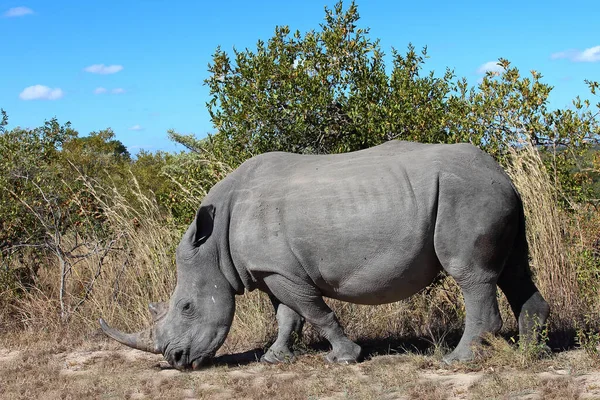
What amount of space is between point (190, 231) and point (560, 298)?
356 centimetres

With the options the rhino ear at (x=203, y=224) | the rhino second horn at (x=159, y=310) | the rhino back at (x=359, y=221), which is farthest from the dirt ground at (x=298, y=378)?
the rhino ear at (x=203, y=224)

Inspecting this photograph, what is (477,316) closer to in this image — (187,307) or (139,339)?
(187,307)

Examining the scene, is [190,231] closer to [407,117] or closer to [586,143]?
[407,117]

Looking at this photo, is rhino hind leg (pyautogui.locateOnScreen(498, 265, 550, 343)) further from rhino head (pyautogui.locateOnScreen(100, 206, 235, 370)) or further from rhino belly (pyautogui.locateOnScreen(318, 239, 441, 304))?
rhino head (pyautogui.locateOnScreen(100, 206, 235, 370))

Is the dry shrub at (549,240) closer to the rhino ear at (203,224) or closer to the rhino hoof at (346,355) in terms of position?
the rhino hoof at (346,355)

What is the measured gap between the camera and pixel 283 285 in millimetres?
6199

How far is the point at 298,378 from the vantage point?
603 cm

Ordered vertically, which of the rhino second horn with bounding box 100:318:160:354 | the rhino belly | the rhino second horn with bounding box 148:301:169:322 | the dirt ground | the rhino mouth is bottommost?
the dirt ground

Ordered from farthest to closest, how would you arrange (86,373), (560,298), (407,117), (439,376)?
(407,117)
(560,298)
(86,373)
(439,376)

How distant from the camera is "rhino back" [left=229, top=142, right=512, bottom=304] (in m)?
5.82

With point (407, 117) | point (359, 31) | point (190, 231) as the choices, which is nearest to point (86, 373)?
point (190, 231)

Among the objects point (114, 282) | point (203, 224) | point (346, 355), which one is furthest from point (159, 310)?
point (114, 282)

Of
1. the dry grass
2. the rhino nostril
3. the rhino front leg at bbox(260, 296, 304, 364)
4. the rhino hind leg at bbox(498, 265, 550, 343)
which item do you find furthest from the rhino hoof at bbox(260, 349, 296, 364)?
the rhino hind leg at bbox(498, 265, 550, 343)

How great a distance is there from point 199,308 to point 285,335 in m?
0.83
